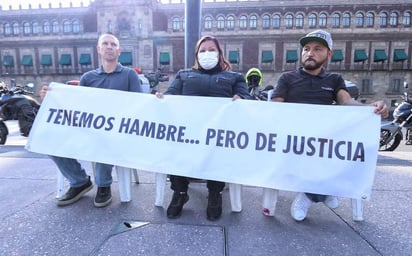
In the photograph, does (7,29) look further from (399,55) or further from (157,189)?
(399,55)

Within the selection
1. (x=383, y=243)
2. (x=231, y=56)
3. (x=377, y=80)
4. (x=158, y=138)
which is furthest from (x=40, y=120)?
(x=377, y=80)

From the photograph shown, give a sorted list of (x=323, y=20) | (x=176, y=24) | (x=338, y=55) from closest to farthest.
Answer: (x=338, y=55), (x=323, y=20), (x=176, y=24)

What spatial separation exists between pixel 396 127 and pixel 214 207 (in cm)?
654

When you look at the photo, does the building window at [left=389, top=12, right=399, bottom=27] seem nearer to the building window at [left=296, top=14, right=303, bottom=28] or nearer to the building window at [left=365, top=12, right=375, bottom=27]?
the building window at [left=365, top=12, right=375, bottom=27]

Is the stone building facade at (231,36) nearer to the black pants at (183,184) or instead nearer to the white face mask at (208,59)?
the white face mask at (208,59)

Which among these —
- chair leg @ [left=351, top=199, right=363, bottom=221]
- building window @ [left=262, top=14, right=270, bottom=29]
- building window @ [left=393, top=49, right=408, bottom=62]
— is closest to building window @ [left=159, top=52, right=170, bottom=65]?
building window @ [left=262, top=14, right=270, bottom=29]

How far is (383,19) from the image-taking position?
3031cm

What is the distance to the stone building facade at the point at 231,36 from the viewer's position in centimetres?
3030

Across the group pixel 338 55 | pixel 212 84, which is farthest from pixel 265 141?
pixel 338 55

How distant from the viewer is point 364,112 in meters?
2.16

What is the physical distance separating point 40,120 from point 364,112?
310 centimetres

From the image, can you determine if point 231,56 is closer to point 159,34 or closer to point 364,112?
point 159,34

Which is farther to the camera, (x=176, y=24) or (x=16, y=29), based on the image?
(x=16, y=29)

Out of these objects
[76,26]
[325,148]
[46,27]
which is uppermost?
[76,26]
